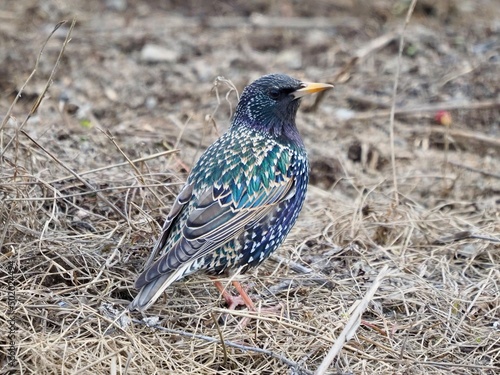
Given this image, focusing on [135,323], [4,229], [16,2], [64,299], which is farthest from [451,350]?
[16,2]

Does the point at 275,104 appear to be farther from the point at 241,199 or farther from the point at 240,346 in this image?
the point at 240,346

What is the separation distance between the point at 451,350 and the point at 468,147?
115 inches

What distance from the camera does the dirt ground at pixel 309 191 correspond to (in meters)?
3.65

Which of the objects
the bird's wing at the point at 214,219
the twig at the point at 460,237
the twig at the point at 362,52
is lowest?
the twig at the point at 460,237

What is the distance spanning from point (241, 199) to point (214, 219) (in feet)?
0.61

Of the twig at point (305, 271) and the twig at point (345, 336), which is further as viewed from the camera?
the twig at point (305, 271)

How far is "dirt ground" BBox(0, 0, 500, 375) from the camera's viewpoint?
365 cm

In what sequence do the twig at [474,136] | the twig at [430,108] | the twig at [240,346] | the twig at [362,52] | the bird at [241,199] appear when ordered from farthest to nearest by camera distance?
Answer: 1. the twig at [430,108]
2. the twig at [362,52]
3. the twig at [474,136]
4. the bird at [241,199]
5. the twig at [240,346]

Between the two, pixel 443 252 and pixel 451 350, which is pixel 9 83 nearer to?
pixel 443 252

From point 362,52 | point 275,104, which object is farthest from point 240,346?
point 362,52

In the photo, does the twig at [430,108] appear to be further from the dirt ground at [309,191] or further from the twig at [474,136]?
the twig at [474,136]

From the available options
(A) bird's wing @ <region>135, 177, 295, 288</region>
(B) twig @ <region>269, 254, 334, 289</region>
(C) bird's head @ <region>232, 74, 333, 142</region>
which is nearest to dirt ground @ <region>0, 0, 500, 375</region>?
(B) twig @ <region>269, 254, 334, 289</region>

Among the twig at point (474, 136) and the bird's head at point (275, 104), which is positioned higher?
the bird's head at point (275, 104)

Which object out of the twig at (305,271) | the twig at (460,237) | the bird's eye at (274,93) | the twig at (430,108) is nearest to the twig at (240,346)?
the twig at (305,271)
